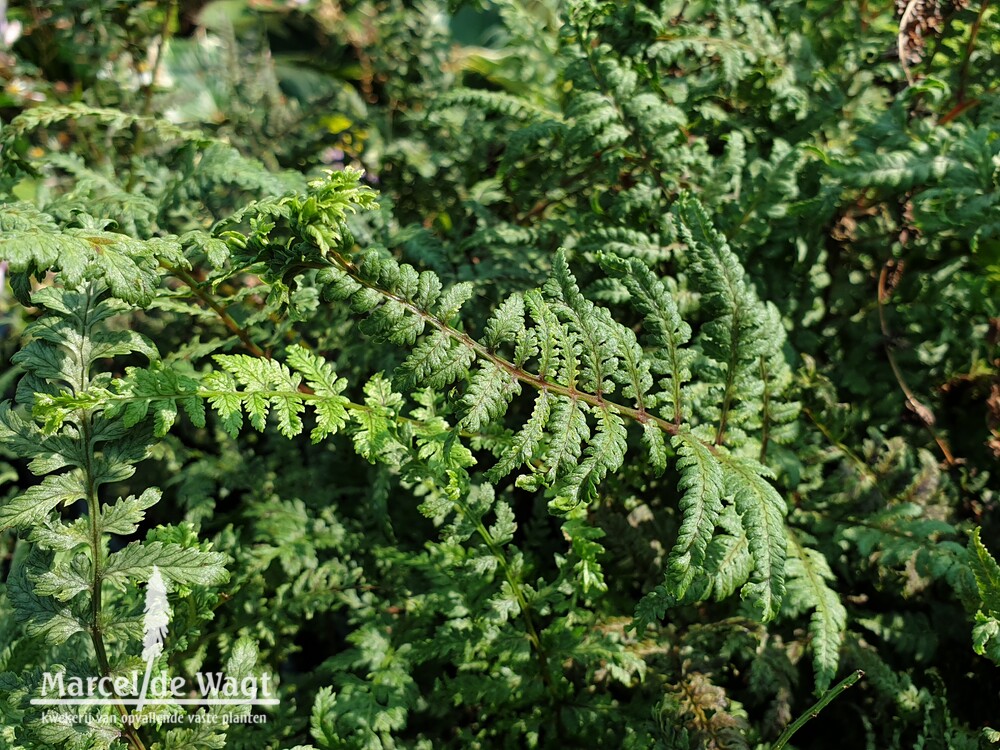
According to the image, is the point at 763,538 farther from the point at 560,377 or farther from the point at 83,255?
the point at 83,255

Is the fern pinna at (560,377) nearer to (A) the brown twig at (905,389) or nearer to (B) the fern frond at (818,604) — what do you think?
(B) the fern frond at (818,604)

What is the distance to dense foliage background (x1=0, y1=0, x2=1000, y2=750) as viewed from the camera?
4.62ft

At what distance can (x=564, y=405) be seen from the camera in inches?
53.8

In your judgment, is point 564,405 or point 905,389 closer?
point 564,405

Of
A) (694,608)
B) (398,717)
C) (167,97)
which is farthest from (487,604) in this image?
(167,97)

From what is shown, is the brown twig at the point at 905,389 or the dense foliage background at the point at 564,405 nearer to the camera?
the dense foliage background at the point at 564,405

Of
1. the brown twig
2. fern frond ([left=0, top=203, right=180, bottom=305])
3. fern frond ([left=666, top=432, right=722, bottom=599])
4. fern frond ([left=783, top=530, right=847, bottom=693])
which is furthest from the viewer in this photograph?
the brown twig

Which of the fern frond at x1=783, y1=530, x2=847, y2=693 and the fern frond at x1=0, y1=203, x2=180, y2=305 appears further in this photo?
the fern frond at x1=783, y1=530, x2=847, y2=693

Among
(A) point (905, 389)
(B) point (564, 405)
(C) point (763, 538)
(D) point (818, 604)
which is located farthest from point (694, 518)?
(A) point (905, 389)

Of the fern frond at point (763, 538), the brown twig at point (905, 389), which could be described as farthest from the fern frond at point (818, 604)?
the brown twig at point (905, 389)

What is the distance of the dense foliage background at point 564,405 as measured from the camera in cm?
141

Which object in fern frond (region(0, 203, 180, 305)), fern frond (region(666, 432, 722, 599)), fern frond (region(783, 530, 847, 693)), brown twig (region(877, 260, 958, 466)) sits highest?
fern frond (region(0, 203, 180, 305))

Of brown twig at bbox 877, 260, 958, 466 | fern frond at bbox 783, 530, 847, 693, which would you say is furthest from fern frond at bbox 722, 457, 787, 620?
brown twig at bbox 877, 260, 958, 466

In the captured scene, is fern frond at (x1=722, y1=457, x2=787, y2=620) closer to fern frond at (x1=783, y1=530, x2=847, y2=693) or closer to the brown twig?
fern frond at (x1=783, y1=530, x2=847, y2=693)
